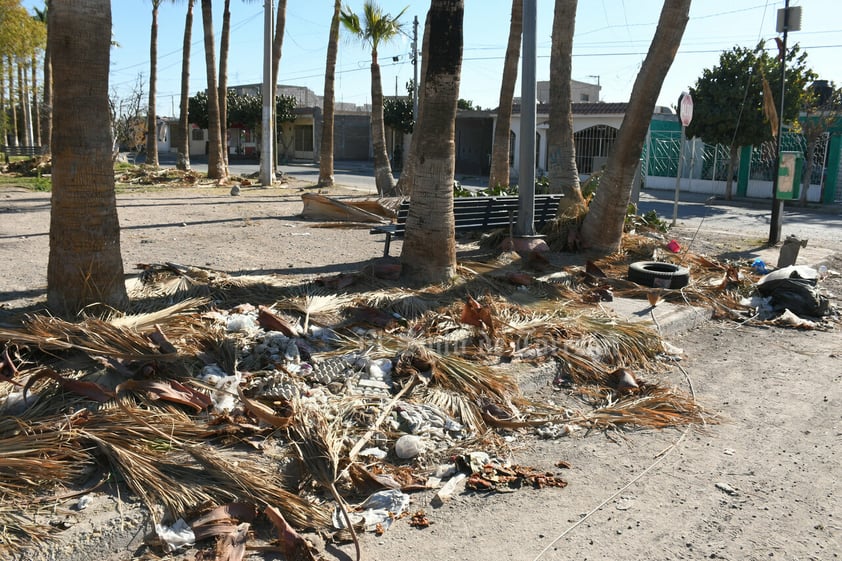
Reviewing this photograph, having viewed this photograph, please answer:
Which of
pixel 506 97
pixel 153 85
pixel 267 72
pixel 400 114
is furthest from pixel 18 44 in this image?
pixel 506 97

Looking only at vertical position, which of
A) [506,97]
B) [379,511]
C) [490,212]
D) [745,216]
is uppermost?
[506,97]

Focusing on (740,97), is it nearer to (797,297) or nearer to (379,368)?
(797,297)

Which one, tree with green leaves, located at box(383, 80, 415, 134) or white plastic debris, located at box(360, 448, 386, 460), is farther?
tree with green leaves, located at box(383, 80, 415, 134)

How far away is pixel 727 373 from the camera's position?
20.9ft

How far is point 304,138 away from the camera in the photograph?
63.1 metres

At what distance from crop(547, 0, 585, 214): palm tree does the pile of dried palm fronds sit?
4671 mm

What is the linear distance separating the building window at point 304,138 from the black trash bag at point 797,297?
185ft

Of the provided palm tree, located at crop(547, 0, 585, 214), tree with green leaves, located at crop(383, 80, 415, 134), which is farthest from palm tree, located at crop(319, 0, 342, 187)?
tree with green leaves, located at crop(383, 80, 415, 134)

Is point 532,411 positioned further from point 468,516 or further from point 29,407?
point 29,407

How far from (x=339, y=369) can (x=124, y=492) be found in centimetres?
195

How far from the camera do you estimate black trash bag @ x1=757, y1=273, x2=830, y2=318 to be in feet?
27.2

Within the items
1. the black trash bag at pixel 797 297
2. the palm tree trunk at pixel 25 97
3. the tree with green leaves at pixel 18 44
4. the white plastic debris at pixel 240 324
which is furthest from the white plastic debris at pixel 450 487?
the palm tree trunk at pixel 25 97

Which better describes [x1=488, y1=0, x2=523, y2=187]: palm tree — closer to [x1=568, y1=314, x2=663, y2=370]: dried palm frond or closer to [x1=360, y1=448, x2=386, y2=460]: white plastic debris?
[x1=568, y1=314, x2=663, y2=370]: dried palm frond

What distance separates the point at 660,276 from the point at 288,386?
5.31 m
